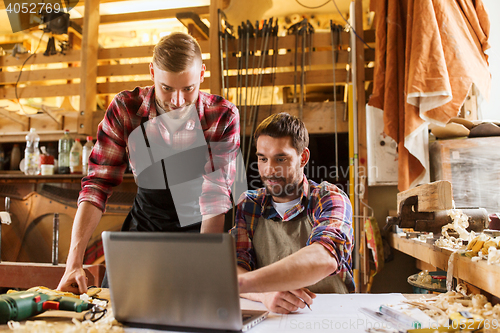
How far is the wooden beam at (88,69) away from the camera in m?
2.89

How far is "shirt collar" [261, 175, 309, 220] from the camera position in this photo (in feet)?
4.65

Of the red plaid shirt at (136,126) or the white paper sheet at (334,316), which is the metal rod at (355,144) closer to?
the red plaid shirt at (136,126)

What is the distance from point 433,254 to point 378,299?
1.44 ft

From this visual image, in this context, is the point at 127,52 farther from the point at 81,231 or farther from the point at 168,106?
the point at 81,231

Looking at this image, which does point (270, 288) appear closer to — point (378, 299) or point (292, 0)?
point (378, 299)

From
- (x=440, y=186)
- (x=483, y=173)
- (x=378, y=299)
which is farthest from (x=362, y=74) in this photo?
(x=378, y=299)

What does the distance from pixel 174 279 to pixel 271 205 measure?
2.44 ft

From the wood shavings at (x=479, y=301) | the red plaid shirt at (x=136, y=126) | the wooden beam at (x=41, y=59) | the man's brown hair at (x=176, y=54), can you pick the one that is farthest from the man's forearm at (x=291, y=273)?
the wooden beam at (x=41, y=59)

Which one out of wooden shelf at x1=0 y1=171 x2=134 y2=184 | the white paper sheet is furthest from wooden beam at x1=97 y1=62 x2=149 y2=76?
the white paper sheet

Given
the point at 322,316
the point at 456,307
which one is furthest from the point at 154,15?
the point at 456,307

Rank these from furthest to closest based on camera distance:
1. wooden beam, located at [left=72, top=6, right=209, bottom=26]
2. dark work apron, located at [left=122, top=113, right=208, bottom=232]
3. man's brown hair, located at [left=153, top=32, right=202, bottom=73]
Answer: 1. wooden beam, located at [left=72, top=6, right=209, bottom=26]
2. dark work apron, located at [left=122, top=113, right=208, bottom=232]
3. man's brown hair, located at [left=153, top=32, right=202, bottom=73]

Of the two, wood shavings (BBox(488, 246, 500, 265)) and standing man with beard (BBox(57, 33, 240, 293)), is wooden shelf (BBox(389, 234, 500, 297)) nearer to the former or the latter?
wood shavings (BBox(488, 246, 500, 265))

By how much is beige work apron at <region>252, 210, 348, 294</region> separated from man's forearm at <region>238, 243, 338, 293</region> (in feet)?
1.27

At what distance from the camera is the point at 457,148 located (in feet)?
6.68
